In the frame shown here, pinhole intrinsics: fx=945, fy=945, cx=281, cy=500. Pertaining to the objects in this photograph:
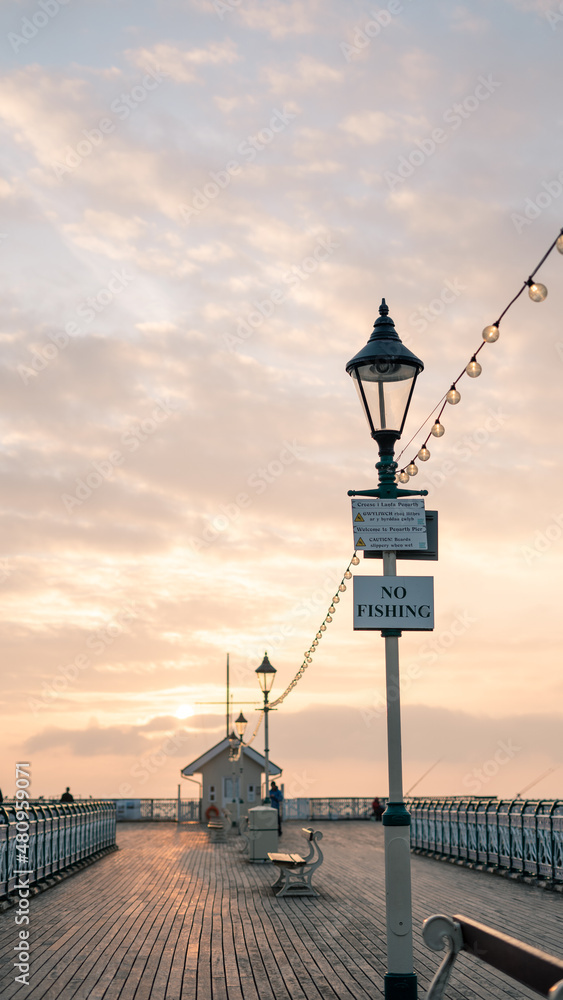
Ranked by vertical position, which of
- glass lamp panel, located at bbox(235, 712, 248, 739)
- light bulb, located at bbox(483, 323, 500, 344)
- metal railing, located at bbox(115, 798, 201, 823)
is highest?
light bulb, located at bbox(483, 323, 500, 344)

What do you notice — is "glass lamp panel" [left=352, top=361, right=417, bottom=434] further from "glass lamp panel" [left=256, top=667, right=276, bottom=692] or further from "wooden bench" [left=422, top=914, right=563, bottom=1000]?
"glass lamp panel" [left=256, top=667, right=276, bottom=692]

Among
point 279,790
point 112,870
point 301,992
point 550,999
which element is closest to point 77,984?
point 301,992

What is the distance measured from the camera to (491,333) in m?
6.70

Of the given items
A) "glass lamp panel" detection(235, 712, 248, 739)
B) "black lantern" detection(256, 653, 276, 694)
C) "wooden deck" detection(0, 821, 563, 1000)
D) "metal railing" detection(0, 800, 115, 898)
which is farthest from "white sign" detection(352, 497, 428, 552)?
"glass lamp panel" detection(235, 712, 248, 739)

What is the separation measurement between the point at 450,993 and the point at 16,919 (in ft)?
19.6

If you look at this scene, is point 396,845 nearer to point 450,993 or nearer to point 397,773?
point 397,773

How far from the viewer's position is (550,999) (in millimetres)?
3289

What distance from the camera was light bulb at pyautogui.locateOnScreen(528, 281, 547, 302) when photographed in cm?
558

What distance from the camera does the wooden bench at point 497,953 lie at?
368 centimetres

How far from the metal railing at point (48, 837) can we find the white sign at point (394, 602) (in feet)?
22.8

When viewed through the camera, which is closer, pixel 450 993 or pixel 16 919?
pixel 450 993

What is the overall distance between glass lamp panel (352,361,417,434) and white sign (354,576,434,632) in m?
1.31

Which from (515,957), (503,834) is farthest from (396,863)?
(503,834)

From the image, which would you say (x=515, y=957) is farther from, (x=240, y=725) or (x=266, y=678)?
(x=240, y=725)
